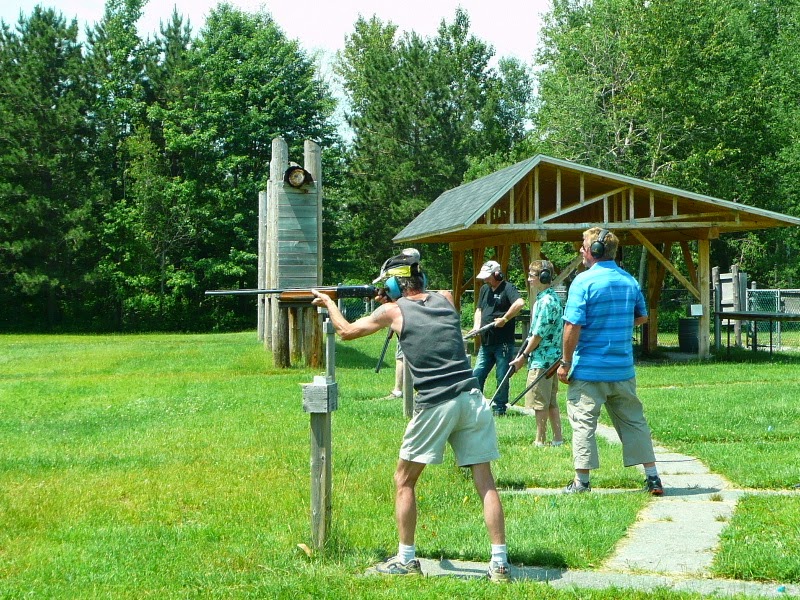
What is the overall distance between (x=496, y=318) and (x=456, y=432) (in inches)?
248

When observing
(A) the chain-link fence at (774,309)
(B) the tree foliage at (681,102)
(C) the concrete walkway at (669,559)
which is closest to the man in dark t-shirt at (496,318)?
(C) the concrete walkway at (669,559)

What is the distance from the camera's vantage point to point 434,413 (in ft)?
18.6

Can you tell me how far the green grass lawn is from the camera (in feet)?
18.9

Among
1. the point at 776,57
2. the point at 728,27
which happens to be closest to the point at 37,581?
the point at 728,27

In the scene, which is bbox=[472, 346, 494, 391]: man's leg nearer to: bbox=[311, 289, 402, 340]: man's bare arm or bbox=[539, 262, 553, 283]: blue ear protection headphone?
bbox=[539, 262, 553, 283]: blue ear protection headphone

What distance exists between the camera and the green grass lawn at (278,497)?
577cm

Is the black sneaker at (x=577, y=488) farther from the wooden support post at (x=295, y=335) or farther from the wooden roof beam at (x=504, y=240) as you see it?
the wooden roof beam at (x=504, y=240)

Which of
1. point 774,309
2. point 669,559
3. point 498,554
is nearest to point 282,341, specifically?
point 669,559

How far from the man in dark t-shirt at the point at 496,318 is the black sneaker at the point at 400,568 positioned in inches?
238

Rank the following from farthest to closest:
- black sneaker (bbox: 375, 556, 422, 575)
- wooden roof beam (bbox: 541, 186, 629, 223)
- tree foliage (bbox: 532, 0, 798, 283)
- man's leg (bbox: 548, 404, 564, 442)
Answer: tree foliage (bbox: 532, 0, 798, 283), wooden roof beam (bbox: 541, 186, 629, 223), man's leg (bbox: 548, 404, 564, 442), black sneaker (bbox: 375, 556, 422, 575)

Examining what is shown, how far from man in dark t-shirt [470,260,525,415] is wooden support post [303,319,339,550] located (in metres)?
5.78

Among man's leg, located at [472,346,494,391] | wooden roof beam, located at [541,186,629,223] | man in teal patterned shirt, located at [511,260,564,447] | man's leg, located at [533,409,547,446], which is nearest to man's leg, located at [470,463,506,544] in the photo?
man in teal patterned shirt, located at [511,260,564,447]

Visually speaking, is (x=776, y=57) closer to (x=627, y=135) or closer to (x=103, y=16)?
(x=627, y=135)

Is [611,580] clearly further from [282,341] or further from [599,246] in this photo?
[282,341]
